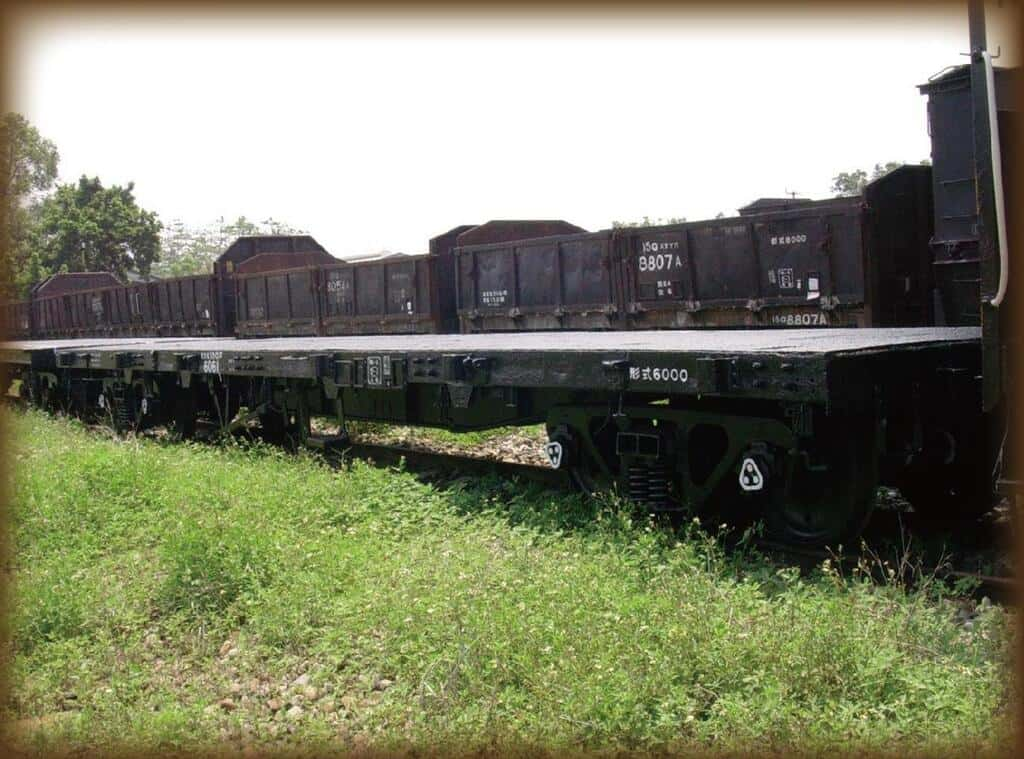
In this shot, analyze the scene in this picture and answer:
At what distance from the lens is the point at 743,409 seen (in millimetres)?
6473

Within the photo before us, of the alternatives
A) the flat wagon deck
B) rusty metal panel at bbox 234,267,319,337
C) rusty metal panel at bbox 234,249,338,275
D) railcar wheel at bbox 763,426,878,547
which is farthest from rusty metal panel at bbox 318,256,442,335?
railcar wheel at bbox 763,426,878,547

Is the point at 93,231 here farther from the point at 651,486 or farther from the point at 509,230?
the point at 651,486

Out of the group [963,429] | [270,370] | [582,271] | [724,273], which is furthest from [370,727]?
[582,271]

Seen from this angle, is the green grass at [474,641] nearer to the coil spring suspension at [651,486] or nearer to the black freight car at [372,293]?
the coil spring suspension at [651,486]

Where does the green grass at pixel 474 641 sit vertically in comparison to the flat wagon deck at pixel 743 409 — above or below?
below

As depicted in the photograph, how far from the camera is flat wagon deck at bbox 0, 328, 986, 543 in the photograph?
5.59 m

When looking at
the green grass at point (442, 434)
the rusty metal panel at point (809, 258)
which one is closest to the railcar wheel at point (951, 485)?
the rusty metal panel at point (809, 258)

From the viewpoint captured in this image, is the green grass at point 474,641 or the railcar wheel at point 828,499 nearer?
the green grass at point 474,641

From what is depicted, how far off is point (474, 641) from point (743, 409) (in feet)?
8.67

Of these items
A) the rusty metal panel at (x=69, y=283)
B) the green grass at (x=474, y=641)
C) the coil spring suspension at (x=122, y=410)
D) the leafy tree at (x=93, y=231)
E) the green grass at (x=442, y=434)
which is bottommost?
the green grass at (x=474, y=641)

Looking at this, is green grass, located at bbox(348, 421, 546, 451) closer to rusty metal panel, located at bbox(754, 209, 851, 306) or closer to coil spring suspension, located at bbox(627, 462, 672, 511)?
rusty metal panel, located at bbox(754, 209, 851, 306)

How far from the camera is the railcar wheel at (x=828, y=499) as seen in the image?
6.05 metres

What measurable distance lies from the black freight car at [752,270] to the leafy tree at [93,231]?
127ft

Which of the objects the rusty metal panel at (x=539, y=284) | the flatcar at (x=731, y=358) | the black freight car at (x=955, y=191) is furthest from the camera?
the rusty metal panel at (x=539, y=284)
